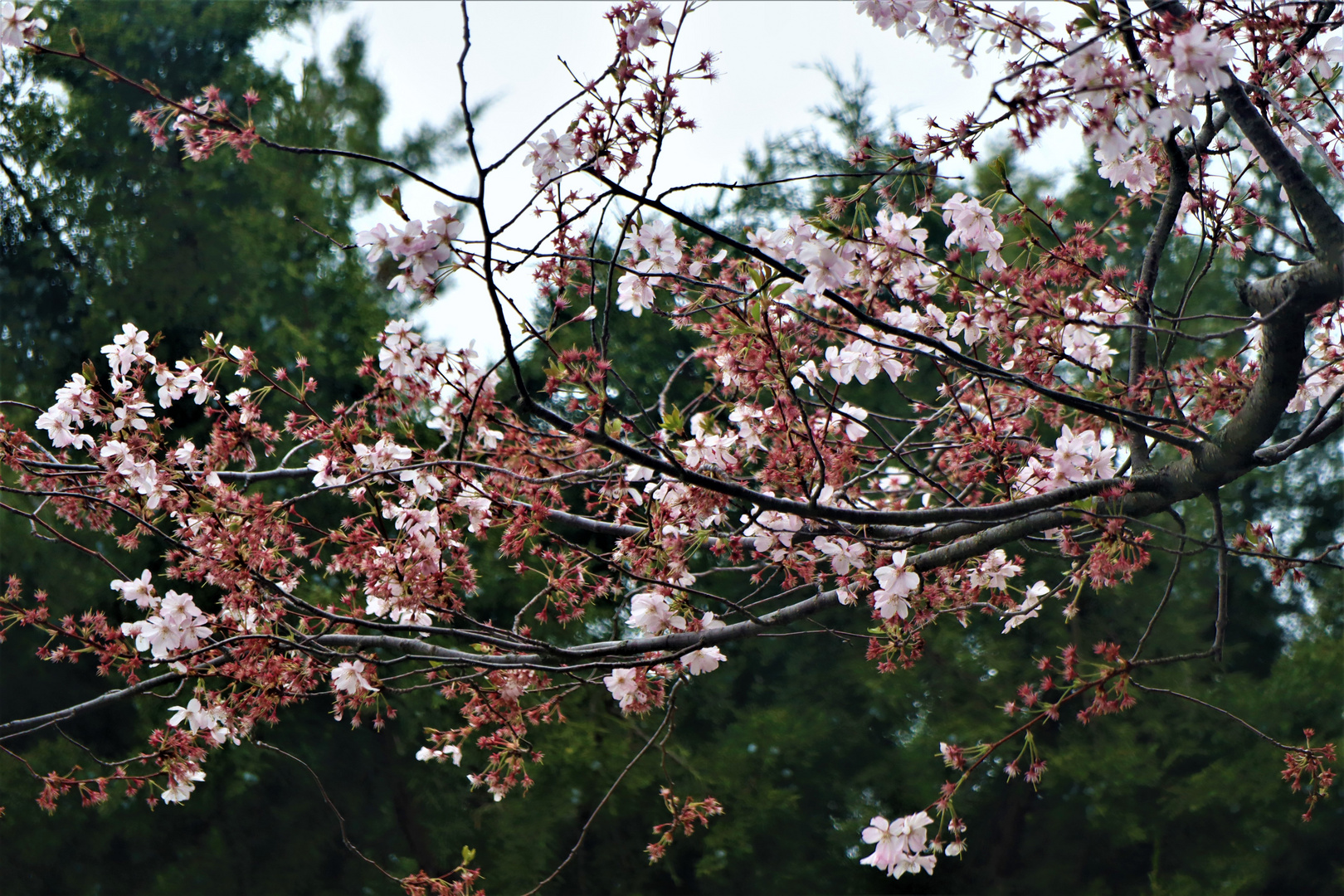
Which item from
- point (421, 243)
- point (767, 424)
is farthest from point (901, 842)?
point (421, 243)

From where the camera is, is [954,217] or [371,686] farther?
[371,686]

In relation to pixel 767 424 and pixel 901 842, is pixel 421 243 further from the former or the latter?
pixel 901 842

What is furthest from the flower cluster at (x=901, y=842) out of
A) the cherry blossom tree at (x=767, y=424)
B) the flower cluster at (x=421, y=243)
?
the flower cluster at (x=421, y=243)

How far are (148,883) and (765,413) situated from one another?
20.7ft

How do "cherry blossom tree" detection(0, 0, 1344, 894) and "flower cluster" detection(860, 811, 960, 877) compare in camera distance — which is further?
"flower cluster" detection(860, 811, 960, 877)

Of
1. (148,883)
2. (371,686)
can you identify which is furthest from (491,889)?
(371,686)

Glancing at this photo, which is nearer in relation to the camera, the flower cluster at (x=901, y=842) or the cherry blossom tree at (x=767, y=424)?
the cherry blossom tree at (x=767, y=424)

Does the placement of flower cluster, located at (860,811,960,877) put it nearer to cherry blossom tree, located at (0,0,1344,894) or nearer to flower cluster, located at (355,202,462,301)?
cherry blossom tree, located at (0,0,1344,894)

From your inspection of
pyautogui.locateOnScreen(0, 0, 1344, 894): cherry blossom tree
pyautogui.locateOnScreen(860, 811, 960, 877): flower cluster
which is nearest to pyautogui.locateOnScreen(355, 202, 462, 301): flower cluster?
pyautogui.locateOnScreen(0, 0, 1344, 894): cherry blossom tree

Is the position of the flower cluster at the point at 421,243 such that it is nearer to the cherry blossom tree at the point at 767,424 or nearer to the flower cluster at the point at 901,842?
the cherry blossom tree at the point at 767,424

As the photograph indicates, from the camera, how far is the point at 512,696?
2211 mm

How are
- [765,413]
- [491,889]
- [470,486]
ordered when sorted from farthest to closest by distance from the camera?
[491,889]
[765,413]
[470,486]

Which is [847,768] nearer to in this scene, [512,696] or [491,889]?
[491,889]

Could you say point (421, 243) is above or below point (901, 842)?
above
